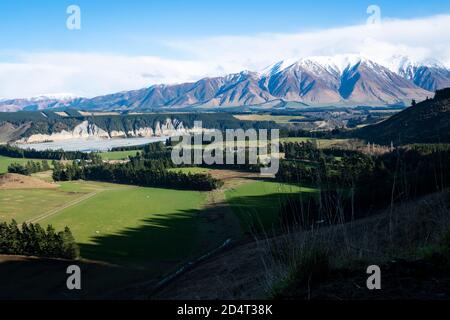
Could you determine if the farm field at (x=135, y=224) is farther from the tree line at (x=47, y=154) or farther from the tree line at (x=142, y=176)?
the tree line at (x=47, y=154)

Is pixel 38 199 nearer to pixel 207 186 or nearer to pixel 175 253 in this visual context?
pixel 207 186

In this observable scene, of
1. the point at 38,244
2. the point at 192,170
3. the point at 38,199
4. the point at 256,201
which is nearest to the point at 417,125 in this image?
the point at 192,170

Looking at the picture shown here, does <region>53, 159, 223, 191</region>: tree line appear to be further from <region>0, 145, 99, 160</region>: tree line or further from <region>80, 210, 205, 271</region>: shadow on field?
<region>0, 145, 99, 160</region>: tree line

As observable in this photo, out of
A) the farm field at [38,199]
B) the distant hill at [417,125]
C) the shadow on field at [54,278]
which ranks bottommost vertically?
the farm field at [38,199]

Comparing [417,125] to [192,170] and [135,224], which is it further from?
[135,224]

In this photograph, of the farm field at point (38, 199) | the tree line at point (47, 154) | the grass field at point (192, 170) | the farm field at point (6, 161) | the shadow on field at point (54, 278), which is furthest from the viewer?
the tree line at point (47, 154)

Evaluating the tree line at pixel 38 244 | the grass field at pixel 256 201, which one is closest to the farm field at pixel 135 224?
the tree line at pixel 38 244

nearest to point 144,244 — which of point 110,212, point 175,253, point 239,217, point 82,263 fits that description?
point 175,253
